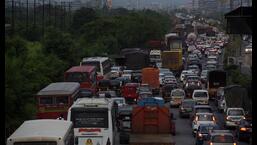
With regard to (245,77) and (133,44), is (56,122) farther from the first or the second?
(133,44)

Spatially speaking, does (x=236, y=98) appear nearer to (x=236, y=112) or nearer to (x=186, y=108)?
(x=186, y=108)

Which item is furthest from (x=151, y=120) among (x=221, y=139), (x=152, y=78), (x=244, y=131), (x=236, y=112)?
(x=152, y=78)

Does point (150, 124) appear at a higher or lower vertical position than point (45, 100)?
higher

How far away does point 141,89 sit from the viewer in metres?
45.3

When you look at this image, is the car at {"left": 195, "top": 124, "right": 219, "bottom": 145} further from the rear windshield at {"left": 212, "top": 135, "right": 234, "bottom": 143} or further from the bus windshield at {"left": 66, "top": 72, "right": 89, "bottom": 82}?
the bus windshield at {"left": 66, "top": 72, "right": 89, "bottom": 82}

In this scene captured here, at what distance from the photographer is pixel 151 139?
58.7 ft

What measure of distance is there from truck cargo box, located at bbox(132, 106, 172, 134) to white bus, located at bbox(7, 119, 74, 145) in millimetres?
5659

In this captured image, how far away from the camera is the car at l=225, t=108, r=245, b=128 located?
32344 millimetres

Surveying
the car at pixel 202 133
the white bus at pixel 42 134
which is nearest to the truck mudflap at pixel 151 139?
the white bus at pixel 42 134

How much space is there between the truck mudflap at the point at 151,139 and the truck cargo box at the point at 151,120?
0.87 metres

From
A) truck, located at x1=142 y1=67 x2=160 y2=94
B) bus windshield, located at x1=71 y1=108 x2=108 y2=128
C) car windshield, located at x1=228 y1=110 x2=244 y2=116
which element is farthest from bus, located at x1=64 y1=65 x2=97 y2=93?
bus windshield, located at x1=71 y1=108 x2=108 y2=128

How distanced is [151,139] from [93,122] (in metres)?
2.14

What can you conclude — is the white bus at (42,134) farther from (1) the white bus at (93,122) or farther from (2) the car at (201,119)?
(2) the car at (201,119)

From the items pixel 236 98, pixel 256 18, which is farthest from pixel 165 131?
pixel 236 98
